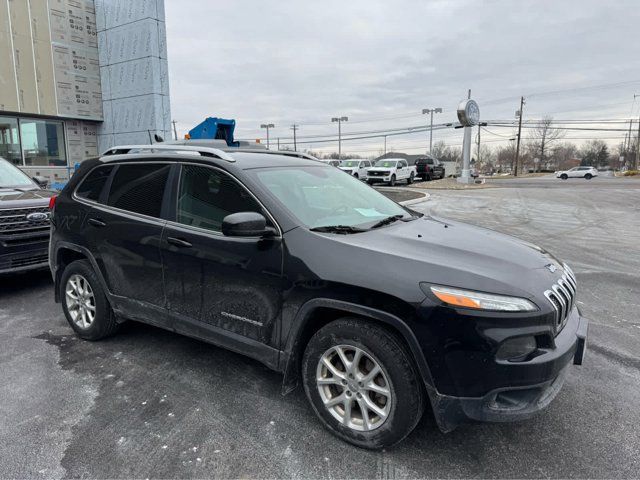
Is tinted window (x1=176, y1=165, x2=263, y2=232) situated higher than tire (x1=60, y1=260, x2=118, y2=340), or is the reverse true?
tinted window (x1=176, y1=165, x2=263, y2=232)

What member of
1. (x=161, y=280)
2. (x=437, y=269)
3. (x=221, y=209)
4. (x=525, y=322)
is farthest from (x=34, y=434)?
(x=525, y=322)

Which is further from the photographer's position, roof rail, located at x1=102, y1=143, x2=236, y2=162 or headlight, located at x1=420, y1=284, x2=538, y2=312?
roof rail, located at x1=102, y1=143, x2=236, y2=162

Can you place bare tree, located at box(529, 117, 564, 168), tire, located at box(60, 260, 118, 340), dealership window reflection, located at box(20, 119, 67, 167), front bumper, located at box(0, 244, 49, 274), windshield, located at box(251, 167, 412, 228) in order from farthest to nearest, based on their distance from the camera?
bare tree, located at box(529, 117, 564, 168) → dealership window reflection, located at box(20, 119, 67, 167) → front bumper, located at box(0, 244, 49, 274) → tire, located at box(60, 260, 118, 340) → windshield, located at box(251, 167, 412, 228)

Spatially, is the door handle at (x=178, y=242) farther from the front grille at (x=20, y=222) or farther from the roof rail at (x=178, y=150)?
the front grille at (x=20, y=222)

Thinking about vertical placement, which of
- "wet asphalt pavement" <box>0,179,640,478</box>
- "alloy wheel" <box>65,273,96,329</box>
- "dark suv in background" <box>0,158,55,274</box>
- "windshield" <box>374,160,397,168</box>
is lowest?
"wet asphalt pavement" <box>0,179,640,478</box>

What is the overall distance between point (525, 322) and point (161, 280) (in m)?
2.62

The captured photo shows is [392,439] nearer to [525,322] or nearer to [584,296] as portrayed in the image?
[525,322]

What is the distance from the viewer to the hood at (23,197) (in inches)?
218

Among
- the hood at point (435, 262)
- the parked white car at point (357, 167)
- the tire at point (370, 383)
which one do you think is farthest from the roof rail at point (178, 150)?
the parked white car at point (357, 167)

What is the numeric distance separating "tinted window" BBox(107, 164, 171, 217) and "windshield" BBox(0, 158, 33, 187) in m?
3.68

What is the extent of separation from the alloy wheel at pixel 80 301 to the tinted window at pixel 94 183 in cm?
77

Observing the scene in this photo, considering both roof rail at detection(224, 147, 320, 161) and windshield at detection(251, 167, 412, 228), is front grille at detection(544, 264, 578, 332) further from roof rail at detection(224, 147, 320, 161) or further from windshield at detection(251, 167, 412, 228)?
roof rail at detection(224, 147, 320, 161)

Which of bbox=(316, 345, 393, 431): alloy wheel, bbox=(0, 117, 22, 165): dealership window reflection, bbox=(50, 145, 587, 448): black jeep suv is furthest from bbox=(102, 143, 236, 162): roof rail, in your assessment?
bbox=(0, 117, 22, 165): dealership window reflection

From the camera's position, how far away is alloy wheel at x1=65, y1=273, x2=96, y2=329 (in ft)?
13.6
